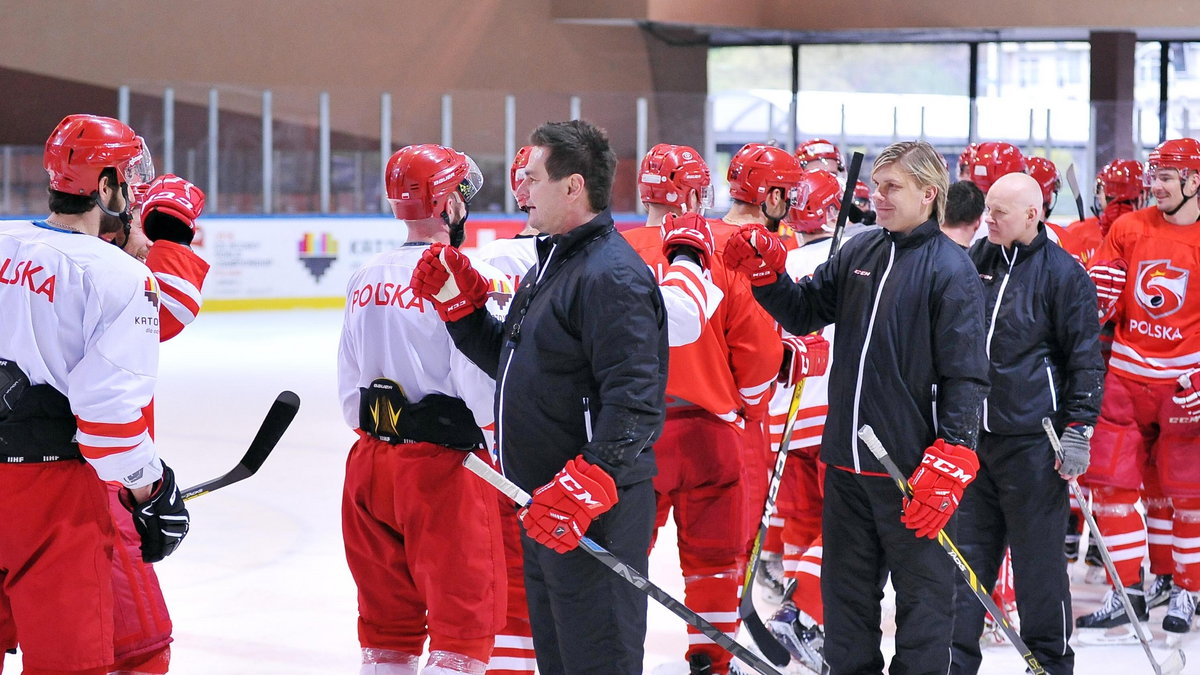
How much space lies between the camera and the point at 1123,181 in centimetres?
534

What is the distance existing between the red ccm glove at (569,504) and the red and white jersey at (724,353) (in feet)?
3.89

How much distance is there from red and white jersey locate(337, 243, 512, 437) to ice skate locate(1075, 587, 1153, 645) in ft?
7.83

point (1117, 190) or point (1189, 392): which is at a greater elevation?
point (1117, 190)

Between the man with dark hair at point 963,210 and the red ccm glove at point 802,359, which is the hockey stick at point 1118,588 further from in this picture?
the man with dark hair at point 963,210

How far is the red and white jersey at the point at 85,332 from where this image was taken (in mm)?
2635

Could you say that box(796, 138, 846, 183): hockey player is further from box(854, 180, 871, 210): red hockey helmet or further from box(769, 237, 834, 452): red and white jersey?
box(769, 237, 834, 452): red and white jersey

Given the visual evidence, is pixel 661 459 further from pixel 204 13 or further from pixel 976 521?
pixel 204 13

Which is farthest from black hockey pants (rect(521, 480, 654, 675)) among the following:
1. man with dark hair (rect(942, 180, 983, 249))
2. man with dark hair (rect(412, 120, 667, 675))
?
man with dark hair (rect(942, 180, 983, 249))

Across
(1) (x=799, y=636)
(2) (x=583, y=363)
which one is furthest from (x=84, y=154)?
(1) (x=799, y=636)

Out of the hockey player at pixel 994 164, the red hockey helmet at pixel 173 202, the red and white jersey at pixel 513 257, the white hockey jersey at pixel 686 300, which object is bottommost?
the white hockey jersey at pixel 686 300

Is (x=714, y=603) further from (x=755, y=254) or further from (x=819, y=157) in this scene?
(x=819, y=157)

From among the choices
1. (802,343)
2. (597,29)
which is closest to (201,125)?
(597,29)

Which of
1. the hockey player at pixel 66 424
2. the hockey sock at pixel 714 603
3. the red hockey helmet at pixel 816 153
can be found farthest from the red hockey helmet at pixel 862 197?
the hockey player at pixel 66 424

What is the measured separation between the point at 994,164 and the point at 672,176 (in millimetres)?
1625
